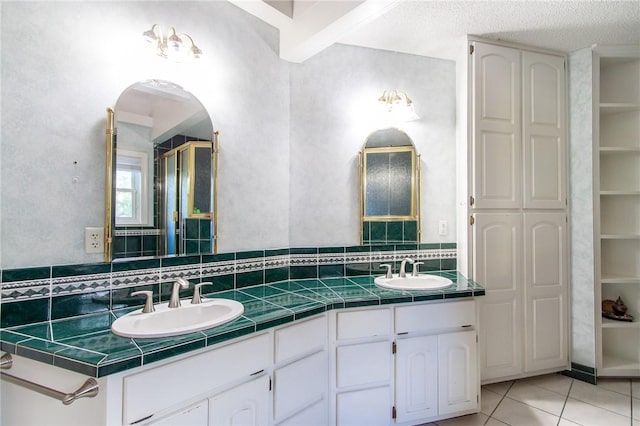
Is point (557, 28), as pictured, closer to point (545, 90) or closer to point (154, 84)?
point (545, 90)

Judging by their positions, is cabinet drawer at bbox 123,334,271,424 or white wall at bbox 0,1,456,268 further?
white wall at bbox 0,1,456,268

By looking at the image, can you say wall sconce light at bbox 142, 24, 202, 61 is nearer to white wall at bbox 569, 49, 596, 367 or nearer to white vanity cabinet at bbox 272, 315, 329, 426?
white vanity cabinet at bbox 272, 315, 329, 426

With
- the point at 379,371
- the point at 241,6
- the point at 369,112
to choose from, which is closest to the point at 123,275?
the point at 379,371

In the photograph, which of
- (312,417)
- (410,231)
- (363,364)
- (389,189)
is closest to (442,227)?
(410,231)

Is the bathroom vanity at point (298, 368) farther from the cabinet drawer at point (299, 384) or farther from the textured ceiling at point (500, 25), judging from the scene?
the textured ceiling at point (500, 25)

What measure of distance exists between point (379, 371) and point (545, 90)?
7.75ft

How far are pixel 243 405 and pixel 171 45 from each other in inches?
65.9

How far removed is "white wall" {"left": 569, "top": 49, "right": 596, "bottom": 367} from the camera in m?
2.32

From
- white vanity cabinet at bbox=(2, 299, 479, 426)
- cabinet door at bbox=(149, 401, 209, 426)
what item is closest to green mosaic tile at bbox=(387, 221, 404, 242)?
white vanity cabinet at bbox=(2, 299, 479, 426)

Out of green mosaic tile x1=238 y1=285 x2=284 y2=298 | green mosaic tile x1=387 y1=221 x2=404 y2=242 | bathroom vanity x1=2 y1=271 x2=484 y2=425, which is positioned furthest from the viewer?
green mosaic tile x1=387 y1=221 x2=404 y2=242

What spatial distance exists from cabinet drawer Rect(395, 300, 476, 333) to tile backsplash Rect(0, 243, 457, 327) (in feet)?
1.65

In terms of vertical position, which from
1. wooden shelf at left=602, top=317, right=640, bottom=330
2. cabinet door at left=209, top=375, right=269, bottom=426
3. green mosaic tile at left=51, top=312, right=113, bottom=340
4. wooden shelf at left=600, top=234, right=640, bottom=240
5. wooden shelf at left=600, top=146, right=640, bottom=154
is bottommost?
wooden shelf at left=602, top=317, right=640, bottom=330

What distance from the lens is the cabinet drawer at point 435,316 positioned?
1735mm

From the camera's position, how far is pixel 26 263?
125cm
